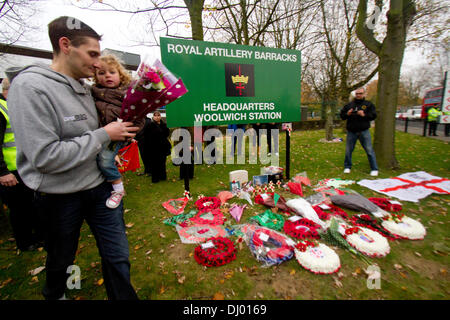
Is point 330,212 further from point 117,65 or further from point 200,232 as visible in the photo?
point 117,65

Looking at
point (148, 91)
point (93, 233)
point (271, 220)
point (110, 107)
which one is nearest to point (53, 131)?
point (110, 107)

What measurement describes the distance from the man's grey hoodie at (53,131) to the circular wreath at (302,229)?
8.71 ft

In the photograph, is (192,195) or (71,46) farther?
(192,195)

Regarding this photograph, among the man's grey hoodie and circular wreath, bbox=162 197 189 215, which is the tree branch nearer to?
circular wreath, bbox=162 197 189 215

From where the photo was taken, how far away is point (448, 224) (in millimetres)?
3295

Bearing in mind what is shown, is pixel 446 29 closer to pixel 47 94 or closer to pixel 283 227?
pixel 283 227

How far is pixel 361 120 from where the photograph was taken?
5.56m

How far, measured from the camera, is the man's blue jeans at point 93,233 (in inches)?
58.5

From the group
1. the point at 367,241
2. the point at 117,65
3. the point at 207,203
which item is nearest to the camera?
the point at 117,65

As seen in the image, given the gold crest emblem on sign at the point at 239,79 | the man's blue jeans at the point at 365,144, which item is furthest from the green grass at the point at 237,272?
the gold crest emblem on sign at the point at 239,79

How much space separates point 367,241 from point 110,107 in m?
3.36

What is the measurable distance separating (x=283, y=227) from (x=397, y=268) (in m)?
1.41
